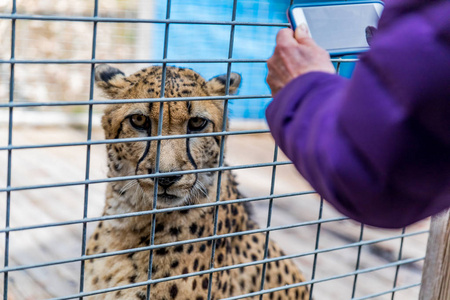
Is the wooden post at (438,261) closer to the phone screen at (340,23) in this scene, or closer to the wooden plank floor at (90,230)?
the phone screen at (340,23)

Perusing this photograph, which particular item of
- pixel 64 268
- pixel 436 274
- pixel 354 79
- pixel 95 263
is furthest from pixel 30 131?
pixel 354 79

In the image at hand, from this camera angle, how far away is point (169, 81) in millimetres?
1674

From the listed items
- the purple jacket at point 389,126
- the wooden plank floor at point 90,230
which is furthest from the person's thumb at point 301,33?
the wooden plank floor at point 90,230

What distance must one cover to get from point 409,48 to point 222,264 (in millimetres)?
1230

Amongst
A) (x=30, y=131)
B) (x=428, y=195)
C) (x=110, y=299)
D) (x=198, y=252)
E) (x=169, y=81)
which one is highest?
(x=428, y=195)

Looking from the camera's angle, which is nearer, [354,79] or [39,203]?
[354,79]

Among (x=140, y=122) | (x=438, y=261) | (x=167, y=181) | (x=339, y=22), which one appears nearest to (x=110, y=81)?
(x=140, y=122)

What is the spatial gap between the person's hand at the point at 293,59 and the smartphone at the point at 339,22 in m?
0.08

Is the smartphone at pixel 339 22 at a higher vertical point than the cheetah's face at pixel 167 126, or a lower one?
higher

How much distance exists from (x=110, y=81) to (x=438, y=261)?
110 centimetres

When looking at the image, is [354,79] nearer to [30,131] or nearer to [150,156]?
[150,156]

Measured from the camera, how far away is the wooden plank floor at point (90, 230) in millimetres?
2618

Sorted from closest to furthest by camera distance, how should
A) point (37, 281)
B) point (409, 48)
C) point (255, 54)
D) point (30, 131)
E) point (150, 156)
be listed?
point (409, 48) → point (150, 156) → point (37, 281) → point (255, 54) → point (30, 131)

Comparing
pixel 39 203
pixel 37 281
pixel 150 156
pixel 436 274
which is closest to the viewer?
pixel 150 156
